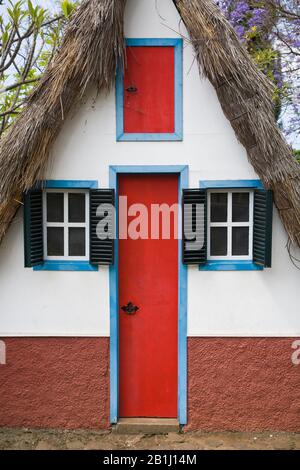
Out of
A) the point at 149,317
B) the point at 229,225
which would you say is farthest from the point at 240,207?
the point at 149,317

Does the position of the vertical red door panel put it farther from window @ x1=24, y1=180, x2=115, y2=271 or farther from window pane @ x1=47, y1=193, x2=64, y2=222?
window pane @ x1=47, y1=193, x2=64, y2=222

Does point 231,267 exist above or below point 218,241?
below

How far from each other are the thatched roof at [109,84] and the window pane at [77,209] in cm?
49

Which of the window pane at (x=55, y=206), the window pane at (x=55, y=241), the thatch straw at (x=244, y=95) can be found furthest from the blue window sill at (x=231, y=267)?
the window pane at (x=55, y=206)

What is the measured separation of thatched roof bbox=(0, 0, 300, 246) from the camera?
4715 millimetres

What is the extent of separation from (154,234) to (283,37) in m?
6.47

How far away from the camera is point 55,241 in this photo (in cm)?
515

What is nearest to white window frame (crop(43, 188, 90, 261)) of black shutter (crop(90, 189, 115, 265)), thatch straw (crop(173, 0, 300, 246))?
black shutter (crop(90, 189, 115, 265))

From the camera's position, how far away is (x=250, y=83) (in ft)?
15.6

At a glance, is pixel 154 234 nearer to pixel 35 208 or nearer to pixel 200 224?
pixel 200 224

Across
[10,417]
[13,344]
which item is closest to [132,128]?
[13,344]

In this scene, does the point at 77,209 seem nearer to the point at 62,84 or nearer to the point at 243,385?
the point at 62,84

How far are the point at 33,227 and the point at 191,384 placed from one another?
94.3 inches

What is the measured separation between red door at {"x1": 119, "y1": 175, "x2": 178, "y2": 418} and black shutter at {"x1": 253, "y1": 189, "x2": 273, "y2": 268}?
0.86m
